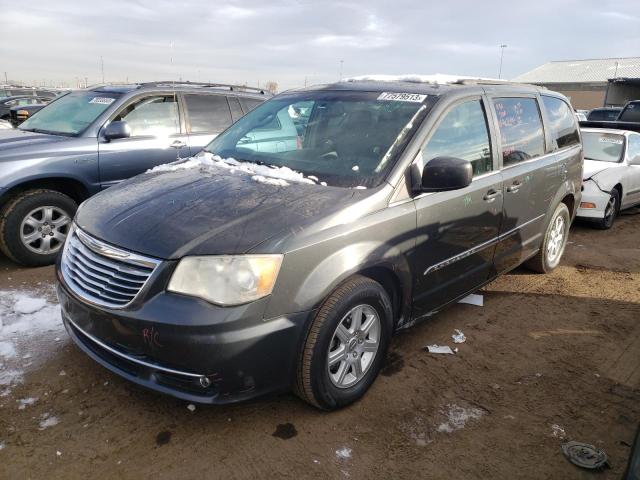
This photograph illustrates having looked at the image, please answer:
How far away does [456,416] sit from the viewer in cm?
291

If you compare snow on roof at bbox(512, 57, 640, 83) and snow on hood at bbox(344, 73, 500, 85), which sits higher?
snow on roof at bbox(512, 57, 640, 83)

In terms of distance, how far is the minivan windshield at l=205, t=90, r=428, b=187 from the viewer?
3.14 meters

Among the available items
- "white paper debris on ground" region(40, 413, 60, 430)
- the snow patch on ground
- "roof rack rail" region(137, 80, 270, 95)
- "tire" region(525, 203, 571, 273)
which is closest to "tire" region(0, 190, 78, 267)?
the snow patch on ground

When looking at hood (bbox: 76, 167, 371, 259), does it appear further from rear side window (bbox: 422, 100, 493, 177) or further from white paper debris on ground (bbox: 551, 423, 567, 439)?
white paper debris on ground (bbox: 551, 423, 567, 439)

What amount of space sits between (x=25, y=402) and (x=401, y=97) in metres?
3.00

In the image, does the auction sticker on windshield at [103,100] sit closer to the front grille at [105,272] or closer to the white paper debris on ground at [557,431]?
the front grille at [105,272]

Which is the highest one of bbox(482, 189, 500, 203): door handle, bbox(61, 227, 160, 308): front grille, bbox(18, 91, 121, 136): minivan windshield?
bbox(18, 91, 121, 136): minivan windshield

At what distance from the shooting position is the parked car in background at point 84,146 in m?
4.86

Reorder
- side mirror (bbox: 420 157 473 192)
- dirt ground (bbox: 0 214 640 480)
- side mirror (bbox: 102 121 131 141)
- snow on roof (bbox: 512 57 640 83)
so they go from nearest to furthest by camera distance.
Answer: dirt ground (bbox: 0 214 640 480) → side mirror (bbox: 420 157 473 192) → side mirror (bbox: 102 121 131 141) → snow on roof (bbox: 512 57 640 83)

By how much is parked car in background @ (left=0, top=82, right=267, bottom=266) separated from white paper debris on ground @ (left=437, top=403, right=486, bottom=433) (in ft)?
13.5

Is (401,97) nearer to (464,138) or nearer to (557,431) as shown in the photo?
(464,138)

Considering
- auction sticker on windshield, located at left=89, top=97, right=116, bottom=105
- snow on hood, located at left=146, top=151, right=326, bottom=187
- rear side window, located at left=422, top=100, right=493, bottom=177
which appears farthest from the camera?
auction sticker on windshield, located at left=89, top=97, right=116, bottom=105

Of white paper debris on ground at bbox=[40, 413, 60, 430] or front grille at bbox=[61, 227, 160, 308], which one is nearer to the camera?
front grille at bbox=[61, 227, 160, 308]

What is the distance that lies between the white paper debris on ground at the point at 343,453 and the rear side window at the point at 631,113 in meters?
13.8
